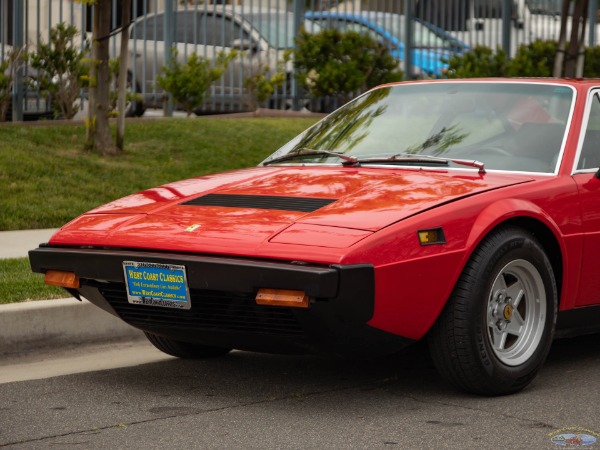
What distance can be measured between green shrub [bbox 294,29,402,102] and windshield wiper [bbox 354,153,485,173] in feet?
34.0

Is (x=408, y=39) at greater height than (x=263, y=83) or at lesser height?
greater

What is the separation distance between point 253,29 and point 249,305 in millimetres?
12064

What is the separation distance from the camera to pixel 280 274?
4605mm

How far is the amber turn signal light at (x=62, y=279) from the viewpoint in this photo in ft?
17.1

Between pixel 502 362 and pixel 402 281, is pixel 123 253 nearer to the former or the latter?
pixel 402 281

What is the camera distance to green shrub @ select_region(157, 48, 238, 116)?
14.7m

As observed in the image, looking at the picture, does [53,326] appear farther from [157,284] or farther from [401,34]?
[401,34]

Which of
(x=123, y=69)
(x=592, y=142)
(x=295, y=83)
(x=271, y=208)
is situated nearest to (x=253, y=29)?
(x=295, y=83)

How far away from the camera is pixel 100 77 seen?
12.1 metres

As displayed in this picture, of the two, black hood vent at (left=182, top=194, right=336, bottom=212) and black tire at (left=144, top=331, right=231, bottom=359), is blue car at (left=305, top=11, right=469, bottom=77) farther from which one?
black hood vent at (left=182, top=194, right=336, bottom=212)

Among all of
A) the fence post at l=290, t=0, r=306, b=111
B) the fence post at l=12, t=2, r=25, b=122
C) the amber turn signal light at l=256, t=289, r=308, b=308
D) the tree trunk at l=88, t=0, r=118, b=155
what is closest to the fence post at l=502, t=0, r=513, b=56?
the fence post at l=290, t=0, r=306, b=111

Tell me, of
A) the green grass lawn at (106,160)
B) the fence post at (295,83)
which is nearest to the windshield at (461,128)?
the green grass lawn at (106,160)

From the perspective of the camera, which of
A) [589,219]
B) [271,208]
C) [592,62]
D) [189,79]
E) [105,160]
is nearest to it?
[271,208]

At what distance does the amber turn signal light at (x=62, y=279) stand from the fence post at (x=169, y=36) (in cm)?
992
